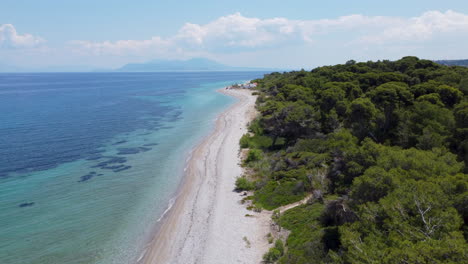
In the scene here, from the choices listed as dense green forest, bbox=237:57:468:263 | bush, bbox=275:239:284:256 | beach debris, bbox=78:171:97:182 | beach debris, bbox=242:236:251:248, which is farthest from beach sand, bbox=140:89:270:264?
beach debris, bbox=78:171:97:182

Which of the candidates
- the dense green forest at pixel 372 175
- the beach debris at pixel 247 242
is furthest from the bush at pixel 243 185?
the beach debris at pixel 247 242

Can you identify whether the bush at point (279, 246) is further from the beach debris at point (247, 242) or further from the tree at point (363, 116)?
the tree at point (363, 116)

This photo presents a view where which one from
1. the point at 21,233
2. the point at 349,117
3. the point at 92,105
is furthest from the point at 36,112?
the point at 349,117

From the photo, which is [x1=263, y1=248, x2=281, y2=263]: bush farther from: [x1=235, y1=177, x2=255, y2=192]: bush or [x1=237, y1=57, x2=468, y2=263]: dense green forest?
[x1=235, y1=177, x2=255, y2=192]: bush

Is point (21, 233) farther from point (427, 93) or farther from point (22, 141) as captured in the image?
point (427, 93)

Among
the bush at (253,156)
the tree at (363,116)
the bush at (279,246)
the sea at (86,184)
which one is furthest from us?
the bush at (253,156)

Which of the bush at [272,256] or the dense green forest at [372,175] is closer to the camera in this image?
the dense green forest at [372,175]
